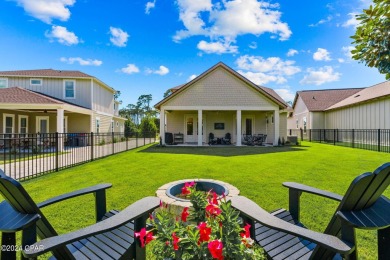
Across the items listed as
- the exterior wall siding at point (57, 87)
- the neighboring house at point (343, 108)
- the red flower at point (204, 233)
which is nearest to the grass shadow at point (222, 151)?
the neighboring house at point (343, 108)

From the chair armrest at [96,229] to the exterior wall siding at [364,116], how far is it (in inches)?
819

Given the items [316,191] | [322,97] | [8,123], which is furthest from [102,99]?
[322,97]

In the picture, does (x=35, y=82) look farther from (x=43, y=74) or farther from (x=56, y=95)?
(x=56, y=95)

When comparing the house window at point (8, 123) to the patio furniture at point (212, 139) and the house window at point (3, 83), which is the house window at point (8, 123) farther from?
the patio furniture at point (212, 139)

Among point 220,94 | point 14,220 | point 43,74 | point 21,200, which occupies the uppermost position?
point 43,74

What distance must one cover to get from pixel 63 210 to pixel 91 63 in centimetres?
2930

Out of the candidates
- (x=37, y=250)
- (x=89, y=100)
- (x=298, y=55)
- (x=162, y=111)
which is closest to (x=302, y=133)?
(x=298, y=55)

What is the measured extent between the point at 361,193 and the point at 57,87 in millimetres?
23520

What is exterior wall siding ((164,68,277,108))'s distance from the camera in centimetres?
1736

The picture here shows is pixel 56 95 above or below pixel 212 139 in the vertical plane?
above

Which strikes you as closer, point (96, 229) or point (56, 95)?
point (96, 229)

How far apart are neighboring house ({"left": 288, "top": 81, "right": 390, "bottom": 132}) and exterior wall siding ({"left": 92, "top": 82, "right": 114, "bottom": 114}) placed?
81.2ft

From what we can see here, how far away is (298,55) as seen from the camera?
24891 millimetres

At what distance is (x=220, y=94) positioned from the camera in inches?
689
